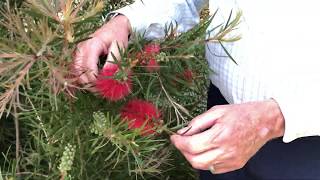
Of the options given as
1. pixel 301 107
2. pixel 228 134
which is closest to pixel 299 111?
pixel 301 107

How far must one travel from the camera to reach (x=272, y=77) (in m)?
0.93

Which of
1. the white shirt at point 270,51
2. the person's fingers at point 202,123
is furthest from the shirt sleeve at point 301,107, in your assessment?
the person's fingers at point 202,123

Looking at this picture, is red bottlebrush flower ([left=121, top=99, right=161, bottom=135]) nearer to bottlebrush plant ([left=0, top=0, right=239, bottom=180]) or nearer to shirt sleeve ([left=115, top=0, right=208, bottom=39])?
bottlebrush plant ([left=0, top=0, right=239, bottom=180])

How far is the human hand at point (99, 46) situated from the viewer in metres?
0.78

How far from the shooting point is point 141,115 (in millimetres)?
818

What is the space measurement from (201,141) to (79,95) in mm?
191

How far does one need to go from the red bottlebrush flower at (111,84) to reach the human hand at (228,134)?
106mm

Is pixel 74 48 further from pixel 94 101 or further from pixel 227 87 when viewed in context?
pixel 227 87

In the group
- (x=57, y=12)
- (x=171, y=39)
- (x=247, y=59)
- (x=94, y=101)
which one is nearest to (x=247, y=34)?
(x=247, y=59)

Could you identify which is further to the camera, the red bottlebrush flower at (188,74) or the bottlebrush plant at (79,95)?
the red bottlebrush flower at (188,74)

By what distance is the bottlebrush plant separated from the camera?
64 cm

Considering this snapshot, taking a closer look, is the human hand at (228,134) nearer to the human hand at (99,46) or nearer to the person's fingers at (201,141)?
the person's fingers at (201,141)

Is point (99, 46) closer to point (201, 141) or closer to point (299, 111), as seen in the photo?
point (201, 141)

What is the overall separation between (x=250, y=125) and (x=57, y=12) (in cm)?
35
